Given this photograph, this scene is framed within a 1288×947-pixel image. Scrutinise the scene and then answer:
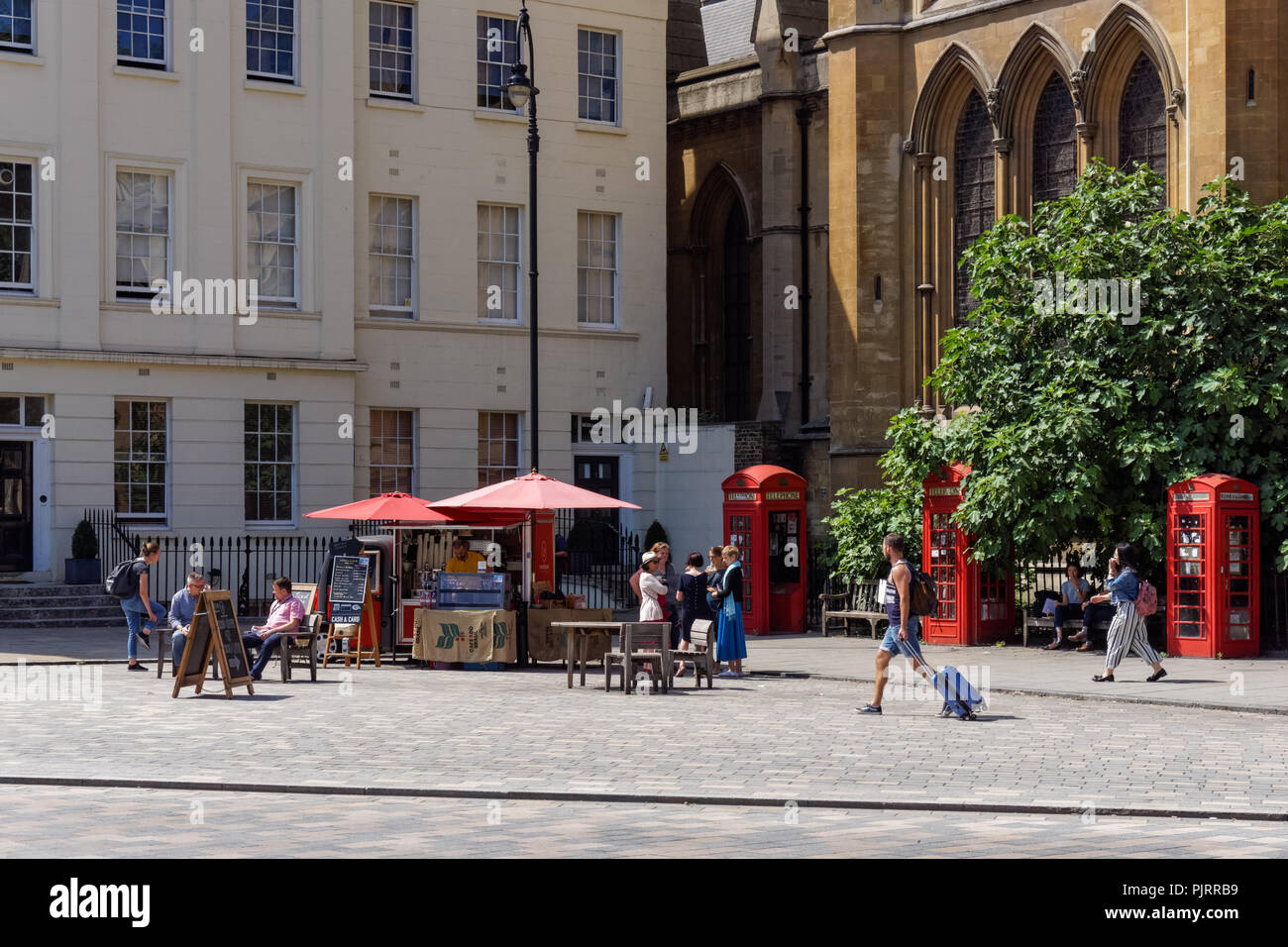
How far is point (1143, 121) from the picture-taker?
32594mm

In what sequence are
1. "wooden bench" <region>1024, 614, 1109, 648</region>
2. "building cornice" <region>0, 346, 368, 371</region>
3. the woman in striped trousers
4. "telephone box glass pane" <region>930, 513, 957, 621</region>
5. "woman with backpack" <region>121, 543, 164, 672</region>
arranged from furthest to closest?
"building cornice" <region>0, 346, 368, 371</region>
"telephone box glass pane" <region>930, 513, 957, 621</region>
"wooden bench" <region>1024, 614, 1109, 648</region>
"woman with backpack" <region>121, 543, 164, 672</region>
the woman in striped trousers

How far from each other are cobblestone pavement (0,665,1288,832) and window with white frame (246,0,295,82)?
1731cm

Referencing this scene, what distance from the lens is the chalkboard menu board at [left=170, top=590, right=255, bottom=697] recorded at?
1905 cm

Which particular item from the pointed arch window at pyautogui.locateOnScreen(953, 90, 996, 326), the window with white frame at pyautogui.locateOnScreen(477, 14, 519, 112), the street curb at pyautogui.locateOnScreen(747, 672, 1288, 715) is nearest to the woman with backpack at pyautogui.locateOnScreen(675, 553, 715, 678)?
the street curb at pyautogui.locateOnScreen(747, 672, 1288, 715)

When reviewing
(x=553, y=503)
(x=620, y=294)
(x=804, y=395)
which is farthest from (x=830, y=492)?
(x=553, y=503)

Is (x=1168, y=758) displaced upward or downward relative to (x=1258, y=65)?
downward

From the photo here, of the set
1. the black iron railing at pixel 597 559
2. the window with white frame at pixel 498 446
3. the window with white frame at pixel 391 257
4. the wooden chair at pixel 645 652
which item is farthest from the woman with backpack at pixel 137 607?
the window with white frame at pixel 498 446

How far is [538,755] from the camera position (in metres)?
14.0

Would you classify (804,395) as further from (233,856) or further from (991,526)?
(233,856)

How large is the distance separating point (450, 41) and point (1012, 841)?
94.7 ft

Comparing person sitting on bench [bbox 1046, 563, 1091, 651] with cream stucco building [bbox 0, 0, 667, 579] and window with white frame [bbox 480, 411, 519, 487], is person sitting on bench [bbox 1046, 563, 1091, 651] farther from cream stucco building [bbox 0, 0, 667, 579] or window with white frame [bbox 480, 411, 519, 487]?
window with white frame [bbox 480, 411, 519, 487]

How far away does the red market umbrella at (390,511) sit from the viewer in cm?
2498
